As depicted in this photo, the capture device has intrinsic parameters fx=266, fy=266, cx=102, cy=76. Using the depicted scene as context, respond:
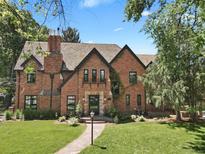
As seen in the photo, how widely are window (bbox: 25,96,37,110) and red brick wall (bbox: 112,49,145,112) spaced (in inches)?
384

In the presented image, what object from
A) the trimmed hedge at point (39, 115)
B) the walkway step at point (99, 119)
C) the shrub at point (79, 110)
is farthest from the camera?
the shrub at point (79, 110)

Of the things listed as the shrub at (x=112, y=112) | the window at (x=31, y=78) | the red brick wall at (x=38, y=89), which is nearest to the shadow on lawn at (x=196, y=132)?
the shrub at (x=112, y=112)

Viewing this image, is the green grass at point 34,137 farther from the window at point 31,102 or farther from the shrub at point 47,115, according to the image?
the window at point 31,102

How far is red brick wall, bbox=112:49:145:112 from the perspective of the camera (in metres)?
33.3

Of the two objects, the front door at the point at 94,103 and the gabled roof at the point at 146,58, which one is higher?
the gabled roof at the point at 146,58

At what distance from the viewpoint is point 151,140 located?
1883 centimetres

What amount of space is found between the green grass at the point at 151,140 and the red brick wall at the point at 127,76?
9322 mm

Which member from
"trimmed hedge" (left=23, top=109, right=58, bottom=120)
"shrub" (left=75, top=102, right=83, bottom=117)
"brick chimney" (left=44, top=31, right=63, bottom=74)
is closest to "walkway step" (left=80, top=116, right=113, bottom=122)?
"shrub" (left=75, top=102, right=83, bottom=117)

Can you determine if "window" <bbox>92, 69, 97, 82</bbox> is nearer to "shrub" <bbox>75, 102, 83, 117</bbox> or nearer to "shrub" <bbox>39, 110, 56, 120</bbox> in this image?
"shrub" <bbox>75, 102, 83, 117</bbox>

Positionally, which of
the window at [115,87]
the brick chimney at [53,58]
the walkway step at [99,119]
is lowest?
the walkway step at [99,119]

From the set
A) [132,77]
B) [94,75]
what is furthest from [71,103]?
[132,77]

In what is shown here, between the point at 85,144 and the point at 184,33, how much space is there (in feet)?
31.2

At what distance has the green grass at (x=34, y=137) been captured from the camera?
631 inches

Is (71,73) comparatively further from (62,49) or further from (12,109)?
(12,109)
